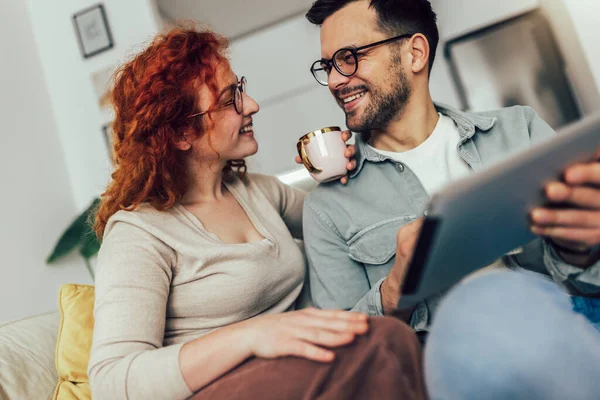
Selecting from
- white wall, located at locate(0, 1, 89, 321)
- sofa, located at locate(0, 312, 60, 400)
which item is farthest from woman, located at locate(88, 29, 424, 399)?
white wall, located at locate(0, 1, 89, 321)

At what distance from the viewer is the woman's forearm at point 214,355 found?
0.77 m

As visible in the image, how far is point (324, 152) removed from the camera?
1.27 metres

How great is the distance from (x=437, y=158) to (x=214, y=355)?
0.85 m

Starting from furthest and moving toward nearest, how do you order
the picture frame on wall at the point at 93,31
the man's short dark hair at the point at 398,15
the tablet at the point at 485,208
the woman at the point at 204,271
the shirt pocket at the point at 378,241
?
1. the picture frame on wall at the point at 93,31
2. the man's short dark hair at the point at 398,15
3. the shirt pocket at the point at 378,241
4. the woman at the point at 204,271
5. the tablet at the point at 485,208

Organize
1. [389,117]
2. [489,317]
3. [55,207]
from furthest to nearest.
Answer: [55,207], [389,117], [489,317]

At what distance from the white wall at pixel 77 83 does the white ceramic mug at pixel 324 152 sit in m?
1.98

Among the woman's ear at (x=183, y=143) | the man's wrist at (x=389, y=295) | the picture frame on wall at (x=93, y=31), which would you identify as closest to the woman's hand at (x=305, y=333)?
the man's wrist at (x=389, y=295)

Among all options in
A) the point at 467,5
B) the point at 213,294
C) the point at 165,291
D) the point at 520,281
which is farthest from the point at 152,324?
the point at 467,5

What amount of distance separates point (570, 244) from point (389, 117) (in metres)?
0.70

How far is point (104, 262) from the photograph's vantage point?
1038 mm

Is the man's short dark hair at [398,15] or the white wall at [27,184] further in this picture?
the white wall at [27,184]

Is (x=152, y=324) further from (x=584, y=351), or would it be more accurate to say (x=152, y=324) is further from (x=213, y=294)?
(x=584, y=351)

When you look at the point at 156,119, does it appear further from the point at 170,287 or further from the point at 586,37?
the point at 586,37

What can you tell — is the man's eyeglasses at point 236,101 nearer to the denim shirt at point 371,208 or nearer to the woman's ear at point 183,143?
the woman's ear at point 183,143
